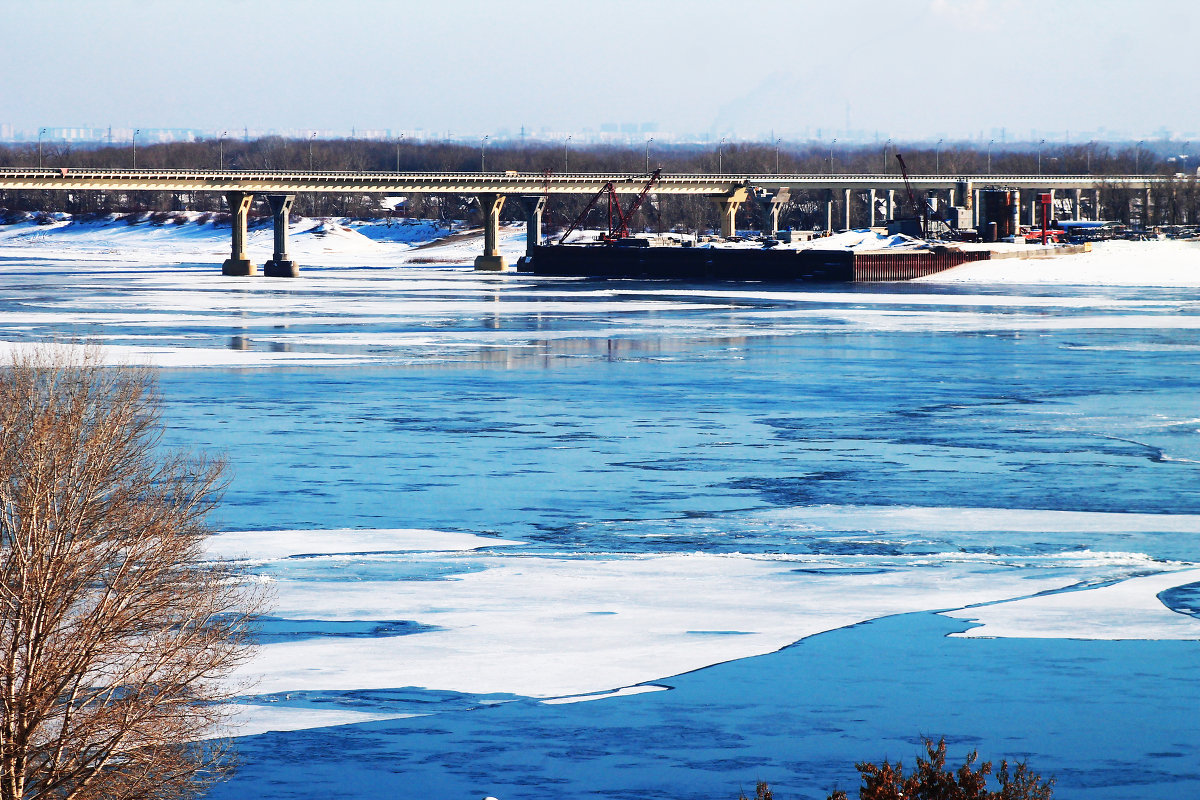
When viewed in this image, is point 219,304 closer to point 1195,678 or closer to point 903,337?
point 903,337

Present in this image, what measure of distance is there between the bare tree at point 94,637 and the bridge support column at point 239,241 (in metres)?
130

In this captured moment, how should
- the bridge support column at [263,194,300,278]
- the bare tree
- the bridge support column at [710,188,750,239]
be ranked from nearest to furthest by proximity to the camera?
the bare tree < the bridge support column at [263,194,300,278] < the bridge support column at [710,188,750,239]

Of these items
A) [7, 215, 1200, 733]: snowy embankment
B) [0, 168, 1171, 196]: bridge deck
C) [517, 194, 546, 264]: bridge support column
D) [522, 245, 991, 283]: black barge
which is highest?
[0, 168, 1171, 196]: bridge deck

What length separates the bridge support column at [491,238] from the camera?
159 meters

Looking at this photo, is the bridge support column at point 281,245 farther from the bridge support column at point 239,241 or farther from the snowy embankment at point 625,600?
the snowy embankment at point 625,600

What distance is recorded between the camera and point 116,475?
63.4ft

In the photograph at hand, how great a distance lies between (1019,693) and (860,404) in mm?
25195

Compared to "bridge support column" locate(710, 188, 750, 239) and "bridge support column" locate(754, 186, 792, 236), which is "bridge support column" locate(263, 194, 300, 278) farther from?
"bridge support column" locate(754, 186, 792, 236)

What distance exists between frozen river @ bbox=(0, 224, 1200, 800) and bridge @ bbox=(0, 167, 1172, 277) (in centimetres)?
9969

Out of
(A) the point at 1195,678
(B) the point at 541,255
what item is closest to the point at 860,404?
(A) the point at 1195,678

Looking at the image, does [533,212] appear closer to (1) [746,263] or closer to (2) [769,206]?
(2) [769,206]

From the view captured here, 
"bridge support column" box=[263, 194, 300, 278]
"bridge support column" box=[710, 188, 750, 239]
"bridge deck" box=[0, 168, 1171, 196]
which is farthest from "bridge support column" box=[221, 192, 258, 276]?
"bridge support column" box=[710, 188, 750, 239]

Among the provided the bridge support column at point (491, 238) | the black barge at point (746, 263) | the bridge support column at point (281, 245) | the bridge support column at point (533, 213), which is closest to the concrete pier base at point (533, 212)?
the bridge support column at point (533, 213)

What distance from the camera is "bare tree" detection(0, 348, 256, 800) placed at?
46.3 ft
